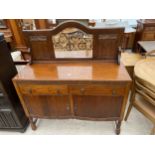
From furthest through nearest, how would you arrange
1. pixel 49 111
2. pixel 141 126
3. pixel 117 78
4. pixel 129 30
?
pixel 129 30 → pixel 141 126 → pixel 49 111 → pixel 117 78

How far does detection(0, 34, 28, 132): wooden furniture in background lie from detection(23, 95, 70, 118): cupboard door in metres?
0.18

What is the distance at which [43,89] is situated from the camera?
1.25 metres

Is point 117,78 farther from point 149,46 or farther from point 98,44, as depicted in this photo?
point 149,46

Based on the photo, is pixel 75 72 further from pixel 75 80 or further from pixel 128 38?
pixel 128 38

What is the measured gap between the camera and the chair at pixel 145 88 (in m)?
1.27

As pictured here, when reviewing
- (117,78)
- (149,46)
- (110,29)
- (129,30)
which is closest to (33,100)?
(117,78)

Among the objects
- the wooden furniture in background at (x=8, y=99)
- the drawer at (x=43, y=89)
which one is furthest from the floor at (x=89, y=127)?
the drawer at (x=43, y=89)

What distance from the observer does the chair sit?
1271 mm

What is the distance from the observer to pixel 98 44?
1325 millimetres

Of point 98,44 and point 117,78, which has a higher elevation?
point 98,44

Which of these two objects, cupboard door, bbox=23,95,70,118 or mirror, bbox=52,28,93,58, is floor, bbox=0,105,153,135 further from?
mirror, bbox=52,28,93,58

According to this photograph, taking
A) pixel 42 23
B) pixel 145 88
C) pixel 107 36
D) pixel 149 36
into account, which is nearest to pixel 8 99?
pixel 107 36

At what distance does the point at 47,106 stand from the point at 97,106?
561mm
